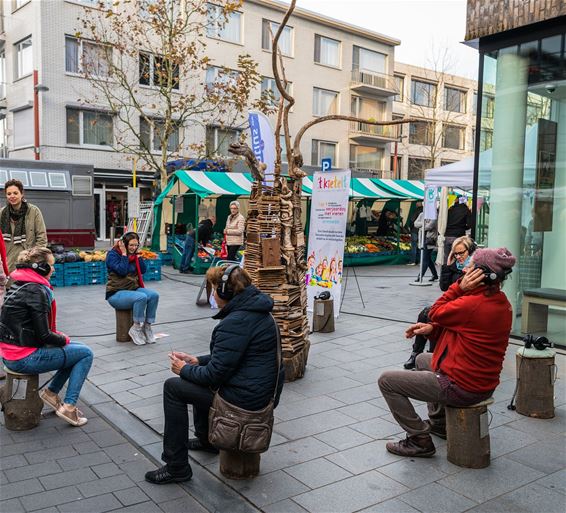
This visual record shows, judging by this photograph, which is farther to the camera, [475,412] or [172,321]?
[172,321]

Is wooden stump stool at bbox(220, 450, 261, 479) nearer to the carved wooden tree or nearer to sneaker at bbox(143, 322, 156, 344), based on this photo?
the carved wooden tree

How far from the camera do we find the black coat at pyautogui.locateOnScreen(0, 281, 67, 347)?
172 inches

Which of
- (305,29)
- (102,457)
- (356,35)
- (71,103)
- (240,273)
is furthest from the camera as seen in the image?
(356,35)

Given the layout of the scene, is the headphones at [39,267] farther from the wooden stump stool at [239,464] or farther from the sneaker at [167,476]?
the wooden stump stool at [239,464]

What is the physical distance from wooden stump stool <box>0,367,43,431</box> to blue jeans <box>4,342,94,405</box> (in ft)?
0.28

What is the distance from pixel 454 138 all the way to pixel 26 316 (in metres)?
43.5

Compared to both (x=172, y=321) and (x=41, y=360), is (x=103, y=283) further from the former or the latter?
(x=41, y=360)

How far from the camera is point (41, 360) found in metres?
4.54

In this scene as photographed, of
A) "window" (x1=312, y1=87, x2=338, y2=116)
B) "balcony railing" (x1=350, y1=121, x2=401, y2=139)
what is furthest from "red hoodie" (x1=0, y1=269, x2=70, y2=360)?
"balcony railing" (x1=350, y1=121, x2=401, y2=139)

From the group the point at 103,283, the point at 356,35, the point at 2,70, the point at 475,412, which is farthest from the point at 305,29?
the point at 475,412

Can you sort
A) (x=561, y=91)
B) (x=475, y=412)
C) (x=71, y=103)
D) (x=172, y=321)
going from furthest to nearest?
1. (x=71, y=103)
2. (x=172, y=321)
3. (x=561, y=91)
4. (x=475, y=412)

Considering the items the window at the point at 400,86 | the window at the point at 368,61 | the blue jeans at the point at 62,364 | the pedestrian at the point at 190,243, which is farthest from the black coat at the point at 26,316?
the window at the point at 400,86

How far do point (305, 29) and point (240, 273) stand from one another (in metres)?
32.5

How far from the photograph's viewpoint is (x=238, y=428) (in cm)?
346
